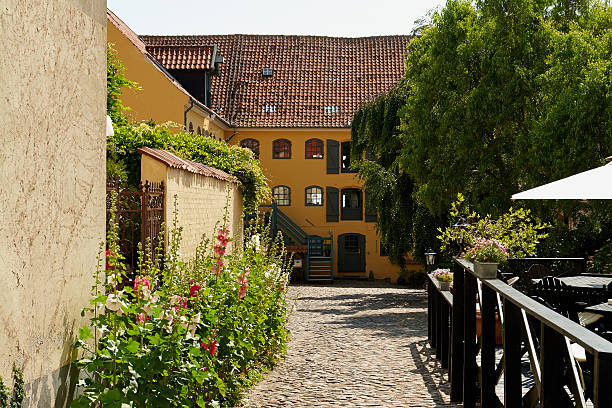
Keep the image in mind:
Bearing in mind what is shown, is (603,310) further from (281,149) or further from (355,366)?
(281,149)

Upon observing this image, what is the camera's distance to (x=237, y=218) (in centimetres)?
1611

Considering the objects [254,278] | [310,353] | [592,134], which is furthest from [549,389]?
[592,134]

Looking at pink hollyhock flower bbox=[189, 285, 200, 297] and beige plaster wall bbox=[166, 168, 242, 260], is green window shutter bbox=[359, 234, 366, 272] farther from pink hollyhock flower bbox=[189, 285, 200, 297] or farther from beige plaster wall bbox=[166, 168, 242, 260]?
pink hollyhock flower bbox=[189, 285, 200, 297]

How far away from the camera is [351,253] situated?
33.3m

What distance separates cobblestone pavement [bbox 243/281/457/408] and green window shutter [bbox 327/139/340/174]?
673 inches

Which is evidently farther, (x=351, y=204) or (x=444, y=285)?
(x=351, y=204)

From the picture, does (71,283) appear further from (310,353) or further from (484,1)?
(484,1)

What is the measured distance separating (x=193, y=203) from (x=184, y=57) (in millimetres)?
18577

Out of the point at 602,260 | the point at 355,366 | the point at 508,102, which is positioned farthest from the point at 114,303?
the point at 508,102

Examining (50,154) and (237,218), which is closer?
(50,154)

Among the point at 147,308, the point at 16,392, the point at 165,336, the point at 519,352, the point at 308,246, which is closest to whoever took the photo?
the point at 16,392

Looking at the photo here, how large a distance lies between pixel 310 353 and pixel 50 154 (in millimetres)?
6793

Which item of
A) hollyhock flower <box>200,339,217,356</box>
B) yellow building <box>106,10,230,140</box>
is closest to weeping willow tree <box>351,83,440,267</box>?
yellow building <box>106,10,230,140</box>

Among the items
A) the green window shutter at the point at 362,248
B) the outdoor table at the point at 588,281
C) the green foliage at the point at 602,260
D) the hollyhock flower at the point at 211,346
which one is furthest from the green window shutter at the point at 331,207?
the hollyhock flower at the point at 211,346
